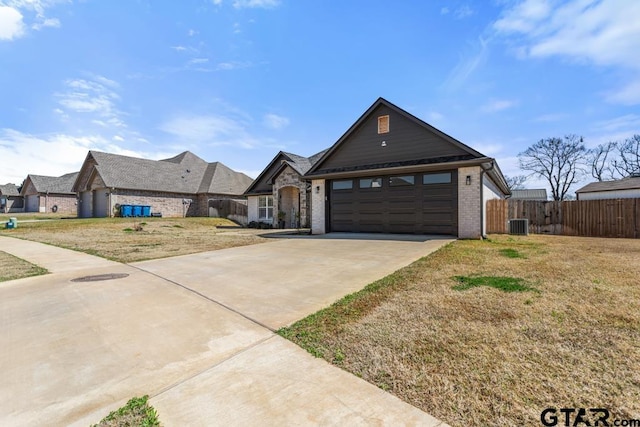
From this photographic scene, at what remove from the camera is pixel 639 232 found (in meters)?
12.7

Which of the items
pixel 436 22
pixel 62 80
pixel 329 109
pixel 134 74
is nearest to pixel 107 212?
pixel 62 80

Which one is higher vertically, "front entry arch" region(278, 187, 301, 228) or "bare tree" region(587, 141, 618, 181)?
"bare tree" region(587, 141, 618, 181)

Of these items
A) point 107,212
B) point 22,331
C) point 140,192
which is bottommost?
point 22,331

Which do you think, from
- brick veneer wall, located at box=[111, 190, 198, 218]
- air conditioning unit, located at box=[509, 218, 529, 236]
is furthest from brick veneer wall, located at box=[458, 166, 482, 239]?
brick veneer wall, located at box=[111, 190, 198, 218]

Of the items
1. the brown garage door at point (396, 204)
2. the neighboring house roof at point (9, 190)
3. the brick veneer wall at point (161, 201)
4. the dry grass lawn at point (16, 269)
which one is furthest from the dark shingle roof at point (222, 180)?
the neighboring house roof at point (9, 190)

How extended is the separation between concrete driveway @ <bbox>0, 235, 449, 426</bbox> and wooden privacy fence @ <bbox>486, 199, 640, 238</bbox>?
1240cm

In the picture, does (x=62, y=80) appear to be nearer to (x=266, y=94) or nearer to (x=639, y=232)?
(x=266, y=94)

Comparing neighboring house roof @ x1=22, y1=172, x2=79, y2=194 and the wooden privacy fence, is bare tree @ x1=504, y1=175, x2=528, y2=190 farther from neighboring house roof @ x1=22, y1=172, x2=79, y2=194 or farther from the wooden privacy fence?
neighboring house roof @ x1=22, y1=172, x2=79, y2=194

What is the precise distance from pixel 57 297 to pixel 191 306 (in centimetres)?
249

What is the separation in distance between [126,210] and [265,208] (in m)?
13.1

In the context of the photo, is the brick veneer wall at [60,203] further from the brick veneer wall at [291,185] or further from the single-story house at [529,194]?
the single-story house at [529,194]

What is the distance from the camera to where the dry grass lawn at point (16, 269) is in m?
6.04

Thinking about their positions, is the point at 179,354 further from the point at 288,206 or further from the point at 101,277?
the point at 288,206

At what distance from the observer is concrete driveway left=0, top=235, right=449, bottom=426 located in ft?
6.43
